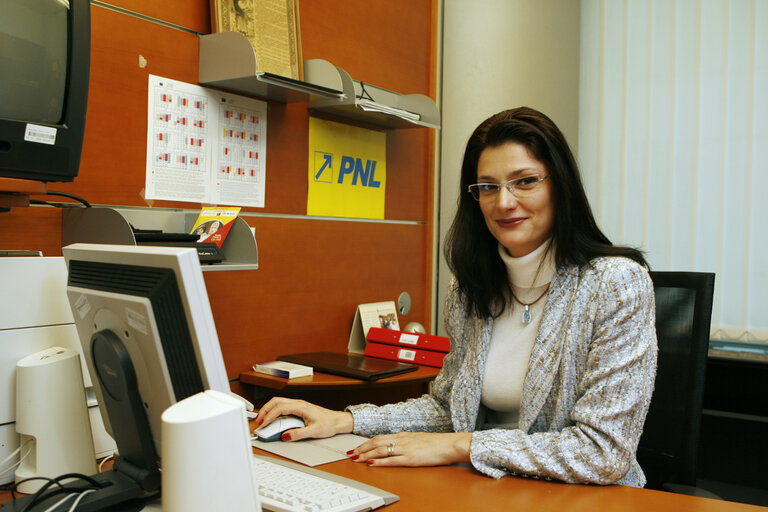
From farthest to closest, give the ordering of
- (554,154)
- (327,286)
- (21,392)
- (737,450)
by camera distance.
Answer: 1. (737,450)
2. (327,286)
3. (554,154)
4. (21,392)

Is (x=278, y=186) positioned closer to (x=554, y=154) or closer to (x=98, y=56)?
(x=98, y=56)

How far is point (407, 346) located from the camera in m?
2.37

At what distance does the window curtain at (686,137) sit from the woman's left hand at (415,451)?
2.04 metres

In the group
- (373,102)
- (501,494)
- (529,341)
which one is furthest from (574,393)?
(373,102)

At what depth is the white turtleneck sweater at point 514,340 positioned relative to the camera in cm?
154

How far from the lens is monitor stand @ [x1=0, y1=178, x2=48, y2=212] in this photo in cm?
126

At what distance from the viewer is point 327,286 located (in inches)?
97.7

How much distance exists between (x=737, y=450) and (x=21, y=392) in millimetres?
2776

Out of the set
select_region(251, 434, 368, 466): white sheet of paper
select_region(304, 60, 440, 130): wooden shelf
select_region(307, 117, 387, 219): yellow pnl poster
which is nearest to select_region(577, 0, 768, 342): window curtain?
select_region(304, 60, 440, 130): wooden shelf

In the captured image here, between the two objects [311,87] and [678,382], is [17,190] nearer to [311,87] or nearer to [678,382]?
[311,87]

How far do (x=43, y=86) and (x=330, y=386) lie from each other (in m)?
1.14

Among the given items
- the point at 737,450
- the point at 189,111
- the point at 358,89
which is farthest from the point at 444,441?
the point at 737,450

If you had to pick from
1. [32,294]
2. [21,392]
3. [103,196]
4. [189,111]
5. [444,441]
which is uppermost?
[189,111]

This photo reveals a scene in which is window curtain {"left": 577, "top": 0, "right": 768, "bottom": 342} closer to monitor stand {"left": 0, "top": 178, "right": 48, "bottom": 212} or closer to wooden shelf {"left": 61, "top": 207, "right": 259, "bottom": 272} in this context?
wooden shelf {"left": 61, "top": 207, "right": 259, "bottom": 272}
